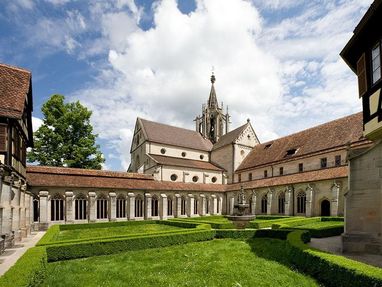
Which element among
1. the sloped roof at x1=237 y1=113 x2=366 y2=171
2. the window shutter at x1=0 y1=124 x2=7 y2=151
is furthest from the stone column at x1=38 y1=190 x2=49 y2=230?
the sloped roof at x1=237 y1=113 x2=366 y2=171

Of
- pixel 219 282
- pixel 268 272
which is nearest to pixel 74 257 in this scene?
pixel 219 282

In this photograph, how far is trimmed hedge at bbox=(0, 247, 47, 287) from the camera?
6609mm

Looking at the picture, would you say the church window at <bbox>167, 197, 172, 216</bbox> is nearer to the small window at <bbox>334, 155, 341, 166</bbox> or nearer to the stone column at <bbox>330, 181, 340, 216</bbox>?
the stone column at <bbox>330, 181, 340, 216</bbox>

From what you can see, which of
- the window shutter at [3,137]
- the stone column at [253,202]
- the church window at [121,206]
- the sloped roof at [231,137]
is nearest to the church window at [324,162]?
the stone column at [253,202]

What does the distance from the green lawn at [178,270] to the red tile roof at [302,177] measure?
1548cm

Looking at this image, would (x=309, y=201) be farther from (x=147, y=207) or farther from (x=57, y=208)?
(x=57, y=208)

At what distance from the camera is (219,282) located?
8.59 metres

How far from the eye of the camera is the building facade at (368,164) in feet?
33.5

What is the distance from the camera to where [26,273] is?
7.37 meters

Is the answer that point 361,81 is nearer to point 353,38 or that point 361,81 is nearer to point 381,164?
point 353,38

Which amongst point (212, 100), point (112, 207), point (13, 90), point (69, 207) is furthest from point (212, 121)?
point (13, 90)

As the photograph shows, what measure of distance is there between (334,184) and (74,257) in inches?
861

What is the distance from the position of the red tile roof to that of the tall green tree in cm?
2068

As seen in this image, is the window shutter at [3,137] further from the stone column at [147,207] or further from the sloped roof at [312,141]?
the sloped roof at [312,141]
